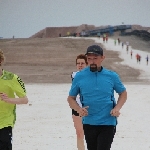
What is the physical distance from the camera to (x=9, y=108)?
15.2ft

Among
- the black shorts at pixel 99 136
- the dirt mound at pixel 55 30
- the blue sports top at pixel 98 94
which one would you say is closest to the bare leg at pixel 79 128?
the black shorts at pixel 99 136

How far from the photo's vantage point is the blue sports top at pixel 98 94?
4332 millimetres

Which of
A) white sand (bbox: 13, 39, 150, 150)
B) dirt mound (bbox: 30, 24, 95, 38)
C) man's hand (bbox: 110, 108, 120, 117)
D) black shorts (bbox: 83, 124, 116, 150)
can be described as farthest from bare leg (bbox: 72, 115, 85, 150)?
dirt mound (bbox: 30, 24, 95, 38)

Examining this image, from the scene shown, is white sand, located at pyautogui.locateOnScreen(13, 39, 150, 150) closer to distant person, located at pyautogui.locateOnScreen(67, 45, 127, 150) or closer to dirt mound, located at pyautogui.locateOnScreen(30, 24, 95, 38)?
distant person, located at pyautogui.locateOnScreen(67, 45, 127, 150)

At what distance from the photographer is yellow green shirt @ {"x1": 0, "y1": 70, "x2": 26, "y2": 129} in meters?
4.52

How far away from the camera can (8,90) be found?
4.56m

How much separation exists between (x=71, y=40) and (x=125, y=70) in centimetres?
2712

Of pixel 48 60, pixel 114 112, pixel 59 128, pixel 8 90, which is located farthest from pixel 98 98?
pixel 48 60

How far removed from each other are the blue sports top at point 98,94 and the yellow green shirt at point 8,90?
709 millimetres

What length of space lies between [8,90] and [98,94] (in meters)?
1.02

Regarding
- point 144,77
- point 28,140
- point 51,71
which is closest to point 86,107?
point 28,140

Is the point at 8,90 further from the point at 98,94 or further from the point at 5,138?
the point at 98,94

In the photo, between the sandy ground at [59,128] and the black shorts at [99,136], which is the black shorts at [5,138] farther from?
the sandy ground at [59,128]

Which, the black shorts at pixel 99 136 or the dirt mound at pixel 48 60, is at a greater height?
the black shorts at pixel 99 136
